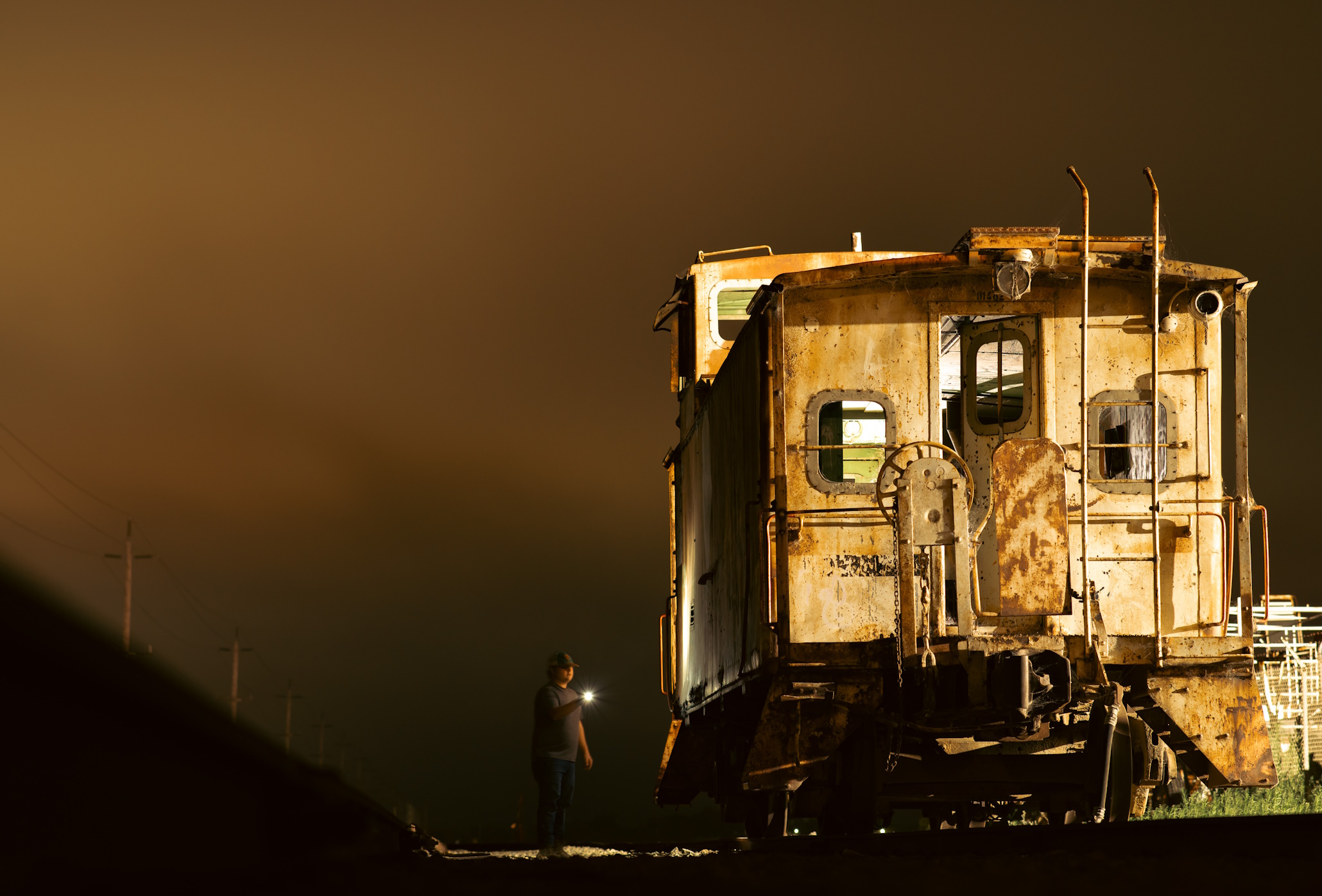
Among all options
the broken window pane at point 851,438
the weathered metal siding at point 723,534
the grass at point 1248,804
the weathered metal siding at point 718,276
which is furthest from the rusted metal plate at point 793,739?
the grass at point 1248,804

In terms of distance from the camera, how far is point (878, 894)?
3.19 meters

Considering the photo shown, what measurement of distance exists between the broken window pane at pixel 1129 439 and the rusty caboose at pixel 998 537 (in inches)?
0.7

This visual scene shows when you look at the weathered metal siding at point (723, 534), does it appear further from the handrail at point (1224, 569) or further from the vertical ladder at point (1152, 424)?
the handrail at point (1224, 569)

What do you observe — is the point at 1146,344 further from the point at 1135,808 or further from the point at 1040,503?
the point at 1135,808

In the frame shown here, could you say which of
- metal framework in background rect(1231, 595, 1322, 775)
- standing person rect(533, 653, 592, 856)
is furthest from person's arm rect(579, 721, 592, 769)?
metal framework in background rect(1231, 595, 1322, 775)

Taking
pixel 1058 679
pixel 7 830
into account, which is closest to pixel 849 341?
pixel 1058 679

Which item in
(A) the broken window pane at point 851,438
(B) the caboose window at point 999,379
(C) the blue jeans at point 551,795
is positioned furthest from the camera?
(C) the blue jeans at point 551,795

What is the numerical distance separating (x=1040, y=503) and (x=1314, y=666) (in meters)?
17.5

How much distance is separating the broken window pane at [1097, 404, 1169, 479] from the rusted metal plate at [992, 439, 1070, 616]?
102 centimetres

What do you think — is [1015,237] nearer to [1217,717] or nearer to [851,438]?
[851,438]

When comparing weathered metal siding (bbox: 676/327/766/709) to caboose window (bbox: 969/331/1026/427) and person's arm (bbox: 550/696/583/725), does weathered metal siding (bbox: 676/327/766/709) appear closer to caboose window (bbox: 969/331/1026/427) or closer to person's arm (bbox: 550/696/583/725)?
person's arm (bbox: 550/696/583/725)

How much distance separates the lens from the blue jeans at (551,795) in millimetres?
9508

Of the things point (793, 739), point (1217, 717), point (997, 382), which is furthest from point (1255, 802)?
point (793, 739)

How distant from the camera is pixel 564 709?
31.8 ft
